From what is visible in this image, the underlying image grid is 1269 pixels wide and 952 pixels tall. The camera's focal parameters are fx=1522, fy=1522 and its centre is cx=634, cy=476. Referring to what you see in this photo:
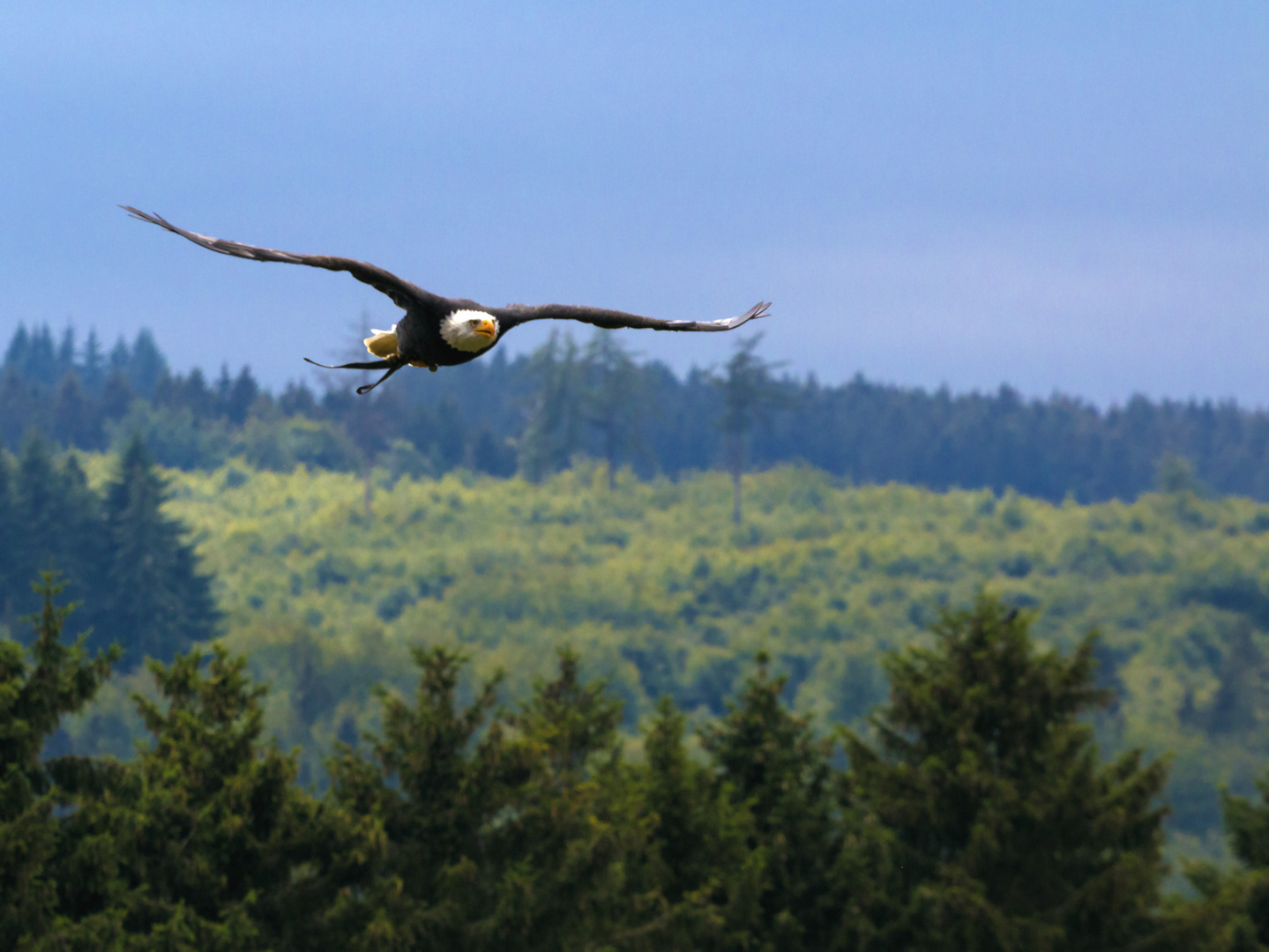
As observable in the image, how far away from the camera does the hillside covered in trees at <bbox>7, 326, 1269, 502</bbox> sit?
15762cm

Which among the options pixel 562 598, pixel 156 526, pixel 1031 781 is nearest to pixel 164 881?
pixel 1031 781

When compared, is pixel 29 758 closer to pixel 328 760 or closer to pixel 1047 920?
pixel 328 760

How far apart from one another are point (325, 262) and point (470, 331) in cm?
60

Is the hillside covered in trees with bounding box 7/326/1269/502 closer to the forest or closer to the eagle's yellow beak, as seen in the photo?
the forest

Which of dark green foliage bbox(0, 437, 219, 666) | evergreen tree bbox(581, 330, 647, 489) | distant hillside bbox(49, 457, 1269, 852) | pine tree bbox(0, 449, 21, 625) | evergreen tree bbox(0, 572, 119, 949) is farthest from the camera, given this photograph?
evergreen tree bbox(581, 330, 647, 489)

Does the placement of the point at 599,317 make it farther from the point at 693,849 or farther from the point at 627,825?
the point at 693,849

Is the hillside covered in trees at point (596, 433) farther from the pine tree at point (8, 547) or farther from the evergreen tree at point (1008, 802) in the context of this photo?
the evergreen tree at point (1008, 802)

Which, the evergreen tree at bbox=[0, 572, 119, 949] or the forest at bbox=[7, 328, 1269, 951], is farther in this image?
the forest at bbox=[7, 328, 1269, 951]

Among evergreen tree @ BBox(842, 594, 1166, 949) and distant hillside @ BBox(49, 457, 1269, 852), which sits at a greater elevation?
evergreen tree @ BBox(842, 594, 1166, 949)

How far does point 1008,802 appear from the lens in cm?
2359

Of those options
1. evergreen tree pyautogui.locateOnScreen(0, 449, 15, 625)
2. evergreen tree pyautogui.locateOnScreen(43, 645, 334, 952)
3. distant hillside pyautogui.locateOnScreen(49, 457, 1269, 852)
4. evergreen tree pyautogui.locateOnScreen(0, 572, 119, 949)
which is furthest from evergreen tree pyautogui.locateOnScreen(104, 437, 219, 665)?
evergreen tree pyautogui.locateOnScreen(0, 572, 119, 949)

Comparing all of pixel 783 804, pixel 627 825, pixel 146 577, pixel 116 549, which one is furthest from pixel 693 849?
pixel 116 549

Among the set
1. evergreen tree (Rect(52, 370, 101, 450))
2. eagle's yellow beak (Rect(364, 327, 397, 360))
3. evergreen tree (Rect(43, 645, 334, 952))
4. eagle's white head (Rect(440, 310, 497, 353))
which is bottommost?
evergreen tree (Rect(52, 370, 101, 450))

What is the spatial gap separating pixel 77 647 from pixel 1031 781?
14.4 metres
